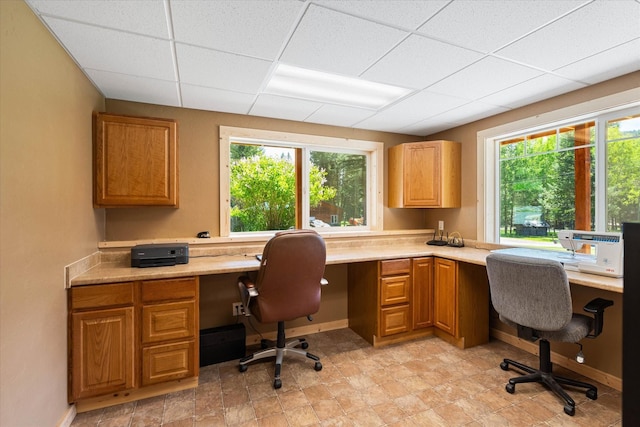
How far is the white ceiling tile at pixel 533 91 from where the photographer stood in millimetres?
2346

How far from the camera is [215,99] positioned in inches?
105

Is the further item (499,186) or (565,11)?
(499,186)

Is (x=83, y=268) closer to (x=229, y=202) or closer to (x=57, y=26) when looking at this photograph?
(x=229, y=202)

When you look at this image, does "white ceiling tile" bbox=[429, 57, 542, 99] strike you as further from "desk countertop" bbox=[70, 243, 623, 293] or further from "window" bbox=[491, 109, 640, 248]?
"desk countertop" bbox=[70, 243, 623, 293]

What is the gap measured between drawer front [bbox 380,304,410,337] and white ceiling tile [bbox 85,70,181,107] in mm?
2784

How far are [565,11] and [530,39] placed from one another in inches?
9.7

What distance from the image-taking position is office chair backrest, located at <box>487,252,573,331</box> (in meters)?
1.90

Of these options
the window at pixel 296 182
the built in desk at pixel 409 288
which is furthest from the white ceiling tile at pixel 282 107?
the built in desk at pixel 409 288

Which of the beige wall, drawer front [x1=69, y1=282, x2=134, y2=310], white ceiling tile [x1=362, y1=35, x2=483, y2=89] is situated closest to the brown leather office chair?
drawer front [x1=69, y1=282, x2=134, y2=310]

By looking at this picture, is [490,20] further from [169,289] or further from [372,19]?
[169,289]

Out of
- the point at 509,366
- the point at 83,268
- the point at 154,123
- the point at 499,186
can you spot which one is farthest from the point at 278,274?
the point at 499,186

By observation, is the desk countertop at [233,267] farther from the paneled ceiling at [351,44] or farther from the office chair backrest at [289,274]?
the paneled ceiling at [351,44]

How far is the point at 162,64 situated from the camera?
79.8 inches

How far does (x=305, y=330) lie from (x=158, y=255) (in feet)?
5.73
